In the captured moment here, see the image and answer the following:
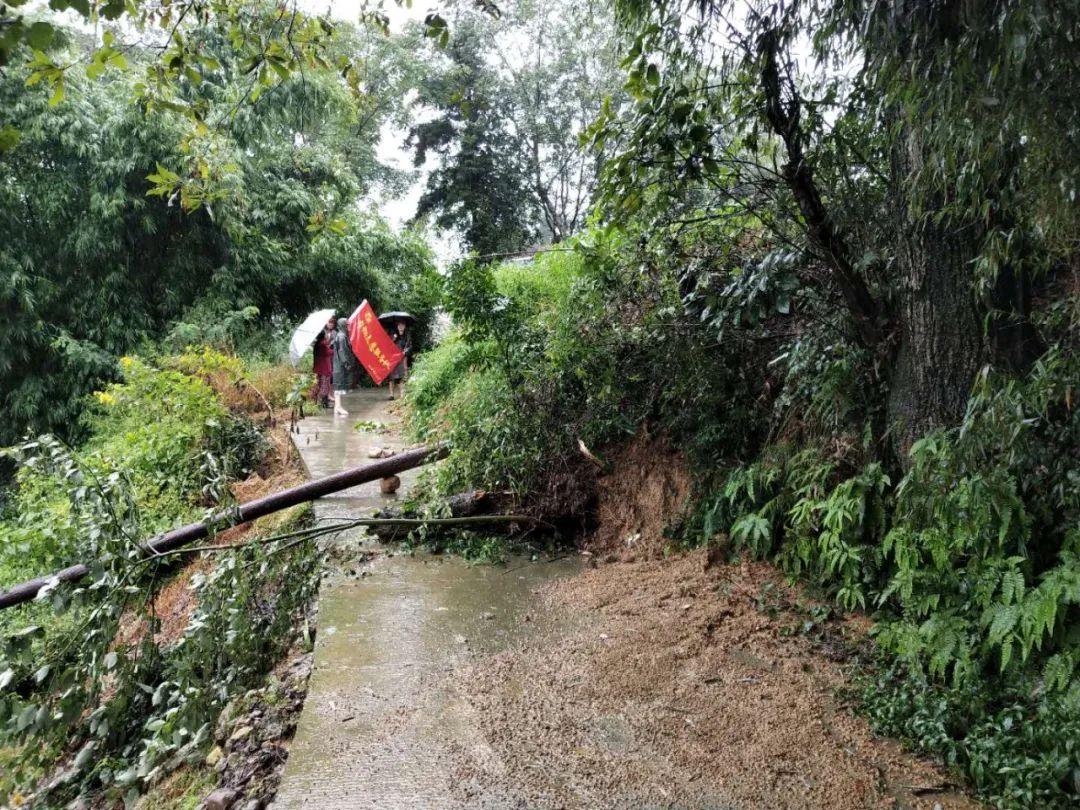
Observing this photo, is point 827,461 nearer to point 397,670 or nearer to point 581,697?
point 581,697

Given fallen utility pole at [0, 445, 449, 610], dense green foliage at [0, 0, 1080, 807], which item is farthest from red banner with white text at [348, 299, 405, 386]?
fallen utility pole at [0, 445, 449, 610]

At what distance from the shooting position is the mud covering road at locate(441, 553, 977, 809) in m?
2.33

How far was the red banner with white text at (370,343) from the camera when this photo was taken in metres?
10.6

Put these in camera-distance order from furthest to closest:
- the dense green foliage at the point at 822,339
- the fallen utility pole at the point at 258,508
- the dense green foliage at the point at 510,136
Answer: the dense green foliage at the point at 510,136 < the fallen utility pole at the point at 258,508 < the dense green foliage at the point at 822,339

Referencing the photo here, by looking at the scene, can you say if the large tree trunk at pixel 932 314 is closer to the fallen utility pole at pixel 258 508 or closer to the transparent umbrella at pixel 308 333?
the fallen utility pole at pixel 258 508

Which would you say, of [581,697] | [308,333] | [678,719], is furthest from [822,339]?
[308,333]

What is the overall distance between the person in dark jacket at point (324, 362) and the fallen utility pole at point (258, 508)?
21.0 feet

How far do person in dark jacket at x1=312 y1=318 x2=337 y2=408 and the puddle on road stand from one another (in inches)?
297

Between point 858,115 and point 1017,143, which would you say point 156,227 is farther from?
point 1017,143

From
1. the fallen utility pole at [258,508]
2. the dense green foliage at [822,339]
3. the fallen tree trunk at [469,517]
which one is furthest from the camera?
the fallen tree trunk at [469,517]

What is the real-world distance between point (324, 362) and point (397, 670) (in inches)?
374

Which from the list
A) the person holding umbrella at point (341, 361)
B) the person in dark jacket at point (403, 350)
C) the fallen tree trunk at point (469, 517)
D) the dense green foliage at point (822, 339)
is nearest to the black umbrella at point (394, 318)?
the person in dark jacket at point (403, 350)

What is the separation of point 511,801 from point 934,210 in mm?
2966

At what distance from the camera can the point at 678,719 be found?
2768mm
